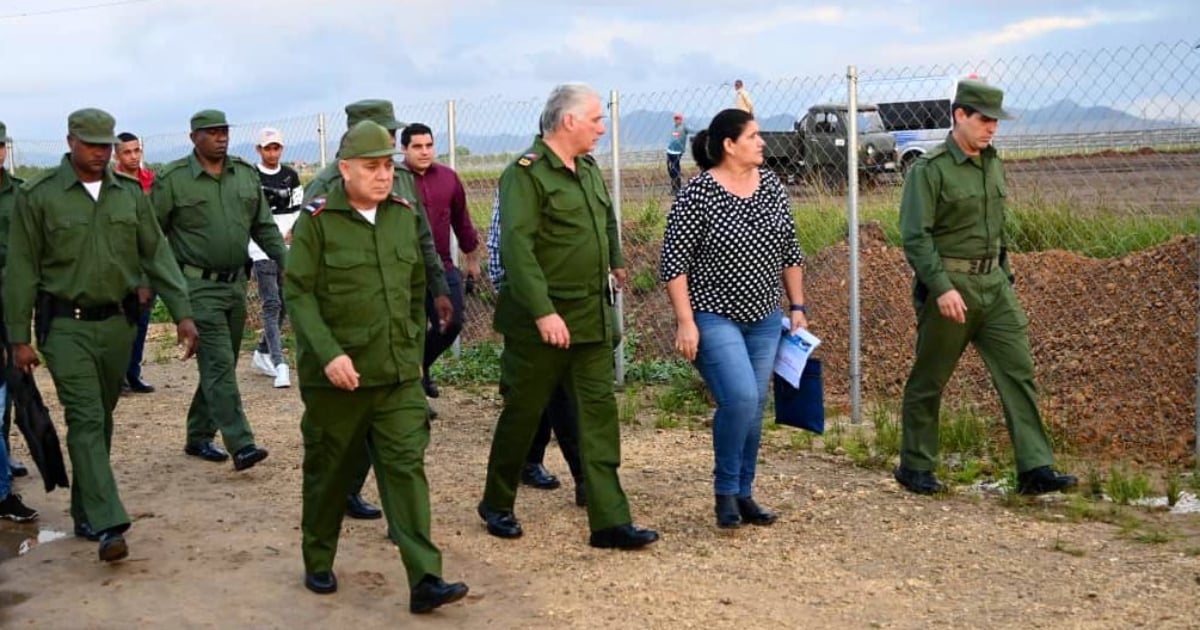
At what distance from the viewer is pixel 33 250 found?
6.27m

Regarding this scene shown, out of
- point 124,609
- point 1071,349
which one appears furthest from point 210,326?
point 1071,349

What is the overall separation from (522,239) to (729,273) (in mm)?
910

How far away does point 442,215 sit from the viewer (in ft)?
29.2

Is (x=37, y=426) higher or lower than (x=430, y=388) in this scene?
higher

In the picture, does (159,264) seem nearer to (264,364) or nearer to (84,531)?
(84,531)

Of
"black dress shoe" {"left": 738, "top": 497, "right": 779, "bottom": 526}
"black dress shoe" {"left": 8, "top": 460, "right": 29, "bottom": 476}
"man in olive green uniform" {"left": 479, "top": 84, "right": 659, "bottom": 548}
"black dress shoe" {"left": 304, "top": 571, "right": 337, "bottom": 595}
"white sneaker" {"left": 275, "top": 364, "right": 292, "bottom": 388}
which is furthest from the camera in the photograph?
"white sneaker" {"left": 275, "top": 364, "right": 292, "bottom": 388}

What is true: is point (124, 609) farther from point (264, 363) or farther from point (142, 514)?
point (264, 363)

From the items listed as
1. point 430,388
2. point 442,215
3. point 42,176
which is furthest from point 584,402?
point 430,388

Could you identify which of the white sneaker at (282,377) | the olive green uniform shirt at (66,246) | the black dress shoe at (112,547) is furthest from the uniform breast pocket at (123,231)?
the white sneaker at (282,377)

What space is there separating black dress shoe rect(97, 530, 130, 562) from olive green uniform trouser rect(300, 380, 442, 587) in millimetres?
1041

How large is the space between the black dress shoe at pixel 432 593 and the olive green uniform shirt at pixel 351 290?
0.76m

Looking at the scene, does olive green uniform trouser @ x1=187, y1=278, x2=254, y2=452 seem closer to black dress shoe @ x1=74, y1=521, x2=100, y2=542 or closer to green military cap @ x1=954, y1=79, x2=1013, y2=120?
black dress shoe @ x1=74, y1=521, x2=100, y2=542

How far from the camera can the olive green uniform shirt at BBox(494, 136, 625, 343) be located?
19.7 feet

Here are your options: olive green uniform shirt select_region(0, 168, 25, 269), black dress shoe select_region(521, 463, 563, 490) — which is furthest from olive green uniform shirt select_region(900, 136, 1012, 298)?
olive green uniform shirt select_region(0, 168, 25, 269)
